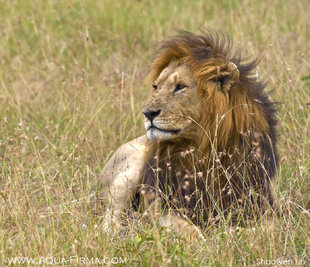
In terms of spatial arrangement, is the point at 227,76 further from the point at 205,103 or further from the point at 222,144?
the point at 222,144

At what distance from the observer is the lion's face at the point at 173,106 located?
4312 mm

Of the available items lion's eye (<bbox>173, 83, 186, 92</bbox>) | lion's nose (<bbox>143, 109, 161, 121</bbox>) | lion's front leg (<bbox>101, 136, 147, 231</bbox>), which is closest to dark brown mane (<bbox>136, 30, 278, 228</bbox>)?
lion's eye (<bbox>173, 83, 186, 92</bbox>)

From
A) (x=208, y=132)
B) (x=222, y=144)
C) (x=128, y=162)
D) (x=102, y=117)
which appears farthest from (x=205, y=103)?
(x=102, y=117)

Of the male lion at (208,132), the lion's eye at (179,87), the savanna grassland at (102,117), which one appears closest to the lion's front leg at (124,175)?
the savanna grassland at (102,117)

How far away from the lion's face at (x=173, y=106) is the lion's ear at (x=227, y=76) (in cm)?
18

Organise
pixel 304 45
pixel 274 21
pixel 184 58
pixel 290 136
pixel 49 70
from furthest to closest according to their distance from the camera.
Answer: pixel 274 21
pixel 304 45
pixel 49 70
pixel 290 136
pixel 184 58

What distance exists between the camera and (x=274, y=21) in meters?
8.44

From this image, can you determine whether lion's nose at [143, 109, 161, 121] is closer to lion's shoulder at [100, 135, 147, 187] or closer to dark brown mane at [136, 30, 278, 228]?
dark brown mane at [136, 30, 278, 228]

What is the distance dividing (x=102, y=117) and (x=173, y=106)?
6.96 ft

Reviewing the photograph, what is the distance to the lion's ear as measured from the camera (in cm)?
439

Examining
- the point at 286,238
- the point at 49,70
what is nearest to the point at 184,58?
the point at 286,238

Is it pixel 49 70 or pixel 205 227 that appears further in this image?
pixel 49 70

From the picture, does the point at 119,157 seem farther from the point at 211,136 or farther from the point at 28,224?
the point at 28,224

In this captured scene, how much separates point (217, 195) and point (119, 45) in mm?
3864
